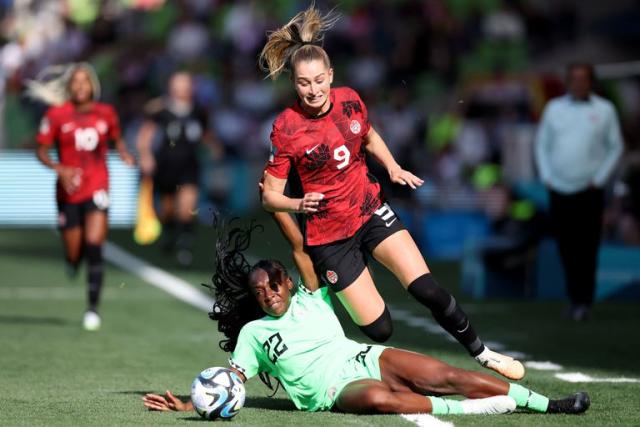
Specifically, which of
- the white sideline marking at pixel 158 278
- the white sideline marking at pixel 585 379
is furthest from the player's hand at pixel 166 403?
the white sideline marking at pixel 158 278

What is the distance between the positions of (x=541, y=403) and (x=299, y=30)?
2.59 m

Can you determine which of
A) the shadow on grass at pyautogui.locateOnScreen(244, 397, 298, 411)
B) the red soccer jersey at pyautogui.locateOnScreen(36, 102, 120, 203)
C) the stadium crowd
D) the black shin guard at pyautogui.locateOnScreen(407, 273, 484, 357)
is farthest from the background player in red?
the stadium crowd

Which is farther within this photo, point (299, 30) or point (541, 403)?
point (299, 30)

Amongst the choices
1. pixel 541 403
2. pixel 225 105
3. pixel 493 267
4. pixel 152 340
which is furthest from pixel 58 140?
pixel 225 105

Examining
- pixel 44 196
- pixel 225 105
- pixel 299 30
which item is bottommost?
pixel 44 196

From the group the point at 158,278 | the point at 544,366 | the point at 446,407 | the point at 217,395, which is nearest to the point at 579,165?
the point at 544,366

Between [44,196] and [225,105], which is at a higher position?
[225,105]

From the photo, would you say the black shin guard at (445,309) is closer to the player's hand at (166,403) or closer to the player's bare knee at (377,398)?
the player's bare knee at (377,398)

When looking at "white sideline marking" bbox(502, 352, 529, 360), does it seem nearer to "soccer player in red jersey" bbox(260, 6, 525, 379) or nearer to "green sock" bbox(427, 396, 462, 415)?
"soccer player in red jersey" bbox(260, 6, 525, 379)

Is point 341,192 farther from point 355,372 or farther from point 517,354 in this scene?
point 517,354

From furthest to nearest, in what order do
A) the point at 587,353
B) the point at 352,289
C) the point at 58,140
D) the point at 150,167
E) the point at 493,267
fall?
the point at 150,167
the point at 493,267
the point at 58,140
the point at 587,353
the point at 352,289

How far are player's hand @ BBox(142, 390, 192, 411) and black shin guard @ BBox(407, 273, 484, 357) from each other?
1488mm

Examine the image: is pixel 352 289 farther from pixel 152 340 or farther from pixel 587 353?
pixel 152 340

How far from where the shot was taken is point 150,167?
19391mm
